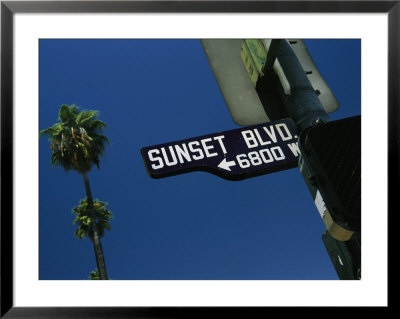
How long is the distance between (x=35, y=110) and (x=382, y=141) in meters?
2.29

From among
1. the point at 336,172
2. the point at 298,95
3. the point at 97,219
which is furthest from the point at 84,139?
the point at 336,172

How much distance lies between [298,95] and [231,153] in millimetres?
807

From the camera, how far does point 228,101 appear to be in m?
4.57

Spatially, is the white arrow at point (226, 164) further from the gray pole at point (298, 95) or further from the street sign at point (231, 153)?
the gray pole at point (298, 95)

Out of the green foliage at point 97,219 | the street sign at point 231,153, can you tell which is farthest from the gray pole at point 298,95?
the green foliage at point 97,219

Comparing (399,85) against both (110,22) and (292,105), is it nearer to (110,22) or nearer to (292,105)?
(292,105)

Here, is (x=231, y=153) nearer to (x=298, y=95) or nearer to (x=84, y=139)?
(x=298, y=95)

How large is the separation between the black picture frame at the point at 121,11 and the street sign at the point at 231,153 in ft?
2.50

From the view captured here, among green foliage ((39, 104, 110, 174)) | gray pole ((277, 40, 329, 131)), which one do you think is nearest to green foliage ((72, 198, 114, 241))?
green foliage ((39, 104, 110, 174))

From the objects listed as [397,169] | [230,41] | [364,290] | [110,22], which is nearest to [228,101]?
[230,41]

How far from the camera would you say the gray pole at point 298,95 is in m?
4.00

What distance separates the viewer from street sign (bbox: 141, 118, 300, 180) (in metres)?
3.62

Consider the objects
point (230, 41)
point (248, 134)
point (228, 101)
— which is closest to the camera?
point (248, 134)

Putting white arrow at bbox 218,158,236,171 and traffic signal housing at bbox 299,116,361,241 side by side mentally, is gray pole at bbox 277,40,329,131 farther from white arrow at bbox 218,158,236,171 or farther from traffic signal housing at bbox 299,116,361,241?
traffic signal housing at bbox 299,116,361,241
